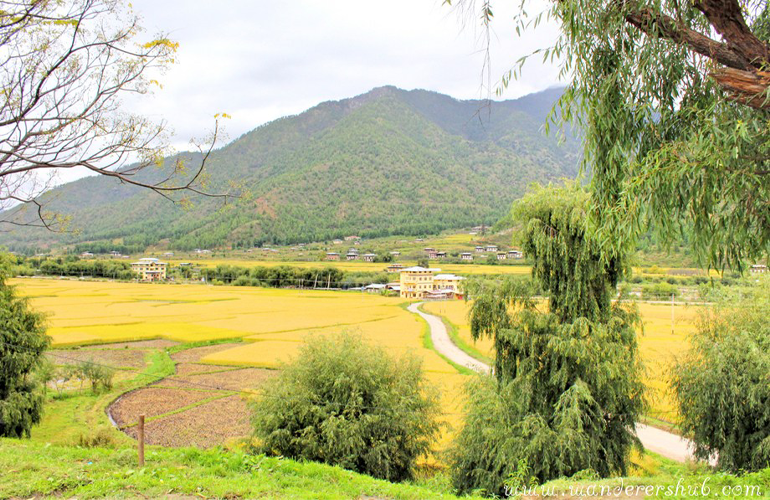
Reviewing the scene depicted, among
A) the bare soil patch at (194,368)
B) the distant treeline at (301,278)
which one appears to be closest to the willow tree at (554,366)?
the bare soil patch at (194,368)

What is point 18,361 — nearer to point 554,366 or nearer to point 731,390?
point 554,366

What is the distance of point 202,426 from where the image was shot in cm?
1748

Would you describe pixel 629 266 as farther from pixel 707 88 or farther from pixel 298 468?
pixel 298 468

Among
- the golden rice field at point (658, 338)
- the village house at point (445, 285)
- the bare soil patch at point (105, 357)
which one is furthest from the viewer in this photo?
the village house at point (445, 285)

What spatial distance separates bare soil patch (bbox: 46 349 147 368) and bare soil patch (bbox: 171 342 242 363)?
7.14 ft

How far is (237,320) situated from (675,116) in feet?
147

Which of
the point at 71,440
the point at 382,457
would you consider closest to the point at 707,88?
the point at 382,457

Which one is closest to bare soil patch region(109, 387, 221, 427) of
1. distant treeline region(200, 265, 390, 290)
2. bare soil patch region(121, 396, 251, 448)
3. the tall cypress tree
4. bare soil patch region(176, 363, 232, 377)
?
bare soil patch region(121, 396, 251, 448)

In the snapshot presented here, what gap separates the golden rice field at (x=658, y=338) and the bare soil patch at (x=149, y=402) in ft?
44.5

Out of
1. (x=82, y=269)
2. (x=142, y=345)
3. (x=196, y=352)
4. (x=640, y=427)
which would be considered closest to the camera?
(x=640, y=427)

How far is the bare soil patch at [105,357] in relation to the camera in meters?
26.5

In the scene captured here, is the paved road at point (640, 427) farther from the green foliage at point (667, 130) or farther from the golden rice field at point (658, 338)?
the green foliage at point (667, 130)

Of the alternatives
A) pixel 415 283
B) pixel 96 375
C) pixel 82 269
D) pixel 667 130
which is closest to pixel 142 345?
pixel 96 375

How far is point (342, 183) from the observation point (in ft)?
597
